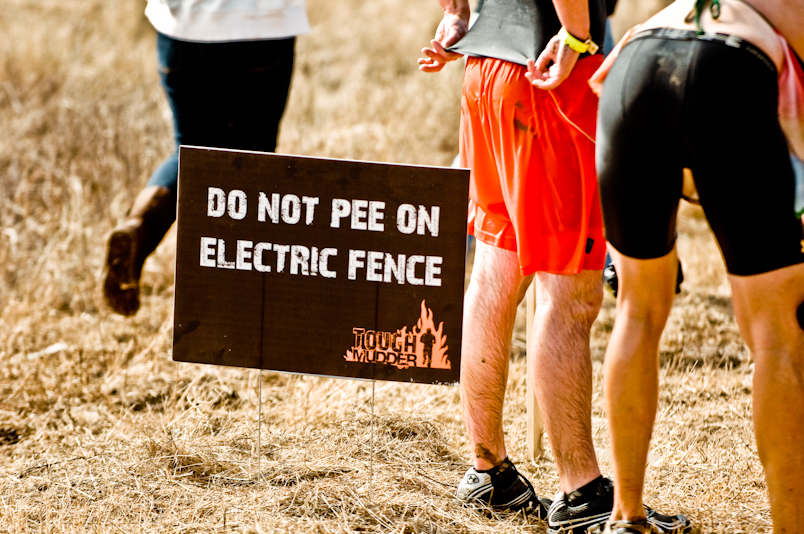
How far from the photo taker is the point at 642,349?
2.15m

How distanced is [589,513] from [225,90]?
2.25m

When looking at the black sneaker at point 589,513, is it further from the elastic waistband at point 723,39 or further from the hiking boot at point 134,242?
the hiking boot at point 134,242

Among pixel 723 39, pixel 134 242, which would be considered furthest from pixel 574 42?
pixel 134 242

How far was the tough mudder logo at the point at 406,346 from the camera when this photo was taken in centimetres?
252

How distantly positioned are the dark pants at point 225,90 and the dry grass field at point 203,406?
0.85m

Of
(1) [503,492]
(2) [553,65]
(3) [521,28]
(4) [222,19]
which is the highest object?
(4) [222,19]

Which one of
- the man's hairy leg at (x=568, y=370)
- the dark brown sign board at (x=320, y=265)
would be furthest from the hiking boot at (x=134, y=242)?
the man's hairy leg at (x=568, y=370)

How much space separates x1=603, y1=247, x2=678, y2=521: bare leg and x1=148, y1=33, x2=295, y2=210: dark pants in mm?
2051

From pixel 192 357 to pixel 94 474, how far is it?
0.52 m

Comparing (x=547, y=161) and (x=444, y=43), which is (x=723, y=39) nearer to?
(x=547, y=161)

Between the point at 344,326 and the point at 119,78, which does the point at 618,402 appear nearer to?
the point at 344,326

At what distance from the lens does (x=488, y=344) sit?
8.46 ft

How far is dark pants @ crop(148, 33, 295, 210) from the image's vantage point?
378 centimetres

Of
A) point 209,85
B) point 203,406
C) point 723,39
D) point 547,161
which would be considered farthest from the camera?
point 209,85
